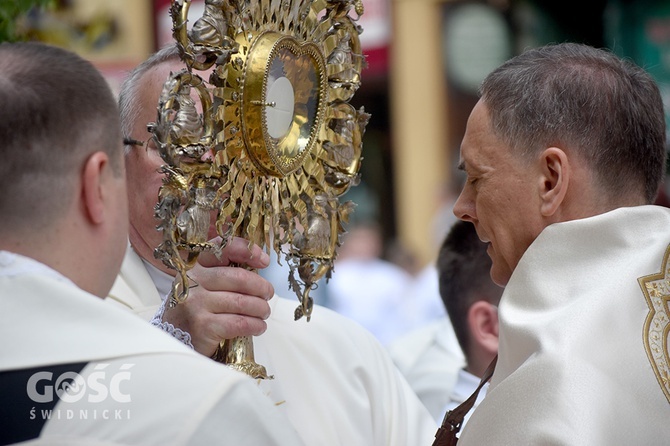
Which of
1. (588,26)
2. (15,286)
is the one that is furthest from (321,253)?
(588,26)

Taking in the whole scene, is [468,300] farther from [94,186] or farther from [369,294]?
[369,294]

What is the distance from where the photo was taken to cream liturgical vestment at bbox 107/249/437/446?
9.37 feet

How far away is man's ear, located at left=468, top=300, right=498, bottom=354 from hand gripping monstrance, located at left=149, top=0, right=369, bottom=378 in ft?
4.67

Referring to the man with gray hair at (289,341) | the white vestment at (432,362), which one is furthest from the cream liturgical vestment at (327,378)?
the white vestment at (432,362)

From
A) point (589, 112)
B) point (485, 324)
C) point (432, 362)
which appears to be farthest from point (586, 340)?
point (432, 362)

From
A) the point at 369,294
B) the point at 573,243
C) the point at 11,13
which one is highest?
the point at 11,13

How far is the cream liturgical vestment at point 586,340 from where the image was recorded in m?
2.12

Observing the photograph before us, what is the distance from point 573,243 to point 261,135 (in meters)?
0.70

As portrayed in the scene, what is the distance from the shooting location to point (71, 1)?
11.5 m

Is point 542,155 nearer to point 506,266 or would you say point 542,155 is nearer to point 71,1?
point 506,266

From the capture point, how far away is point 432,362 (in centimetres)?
500

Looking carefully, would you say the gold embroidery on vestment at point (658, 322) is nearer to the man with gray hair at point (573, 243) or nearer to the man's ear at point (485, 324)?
the man with gray hair at point (573, 243)

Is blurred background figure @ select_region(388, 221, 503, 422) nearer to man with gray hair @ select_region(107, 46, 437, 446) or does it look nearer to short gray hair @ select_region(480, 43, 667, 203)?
man with gray hair @ select_region(107, 46, 437, 446)

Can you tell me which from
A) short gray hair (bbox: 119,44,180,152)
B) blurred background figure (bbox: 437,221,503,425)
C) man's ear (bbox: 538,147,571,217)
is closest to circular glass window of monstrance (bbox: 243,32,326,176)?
short gray hair (bbox: 119,44,180,152)
